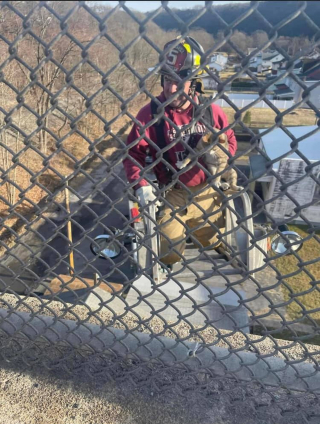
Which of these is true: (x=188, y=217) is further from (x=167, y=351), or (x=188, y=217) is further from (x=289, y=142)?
(x=289, y=142)

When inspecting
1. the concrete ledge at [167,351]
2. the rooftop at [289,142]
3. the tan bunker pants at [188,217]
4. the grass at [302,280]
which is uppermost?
the concrete ledge at [167,351]

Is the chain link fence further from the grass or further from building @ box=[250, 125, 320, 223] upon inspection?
building @ box=[250, 125, 320, 223]

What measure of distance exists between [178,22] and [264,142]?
12.8 meters

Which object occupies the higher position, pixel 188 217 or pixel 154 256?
pixel 154 256

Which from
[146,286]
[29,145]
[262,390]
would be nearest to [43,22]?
[146,286]

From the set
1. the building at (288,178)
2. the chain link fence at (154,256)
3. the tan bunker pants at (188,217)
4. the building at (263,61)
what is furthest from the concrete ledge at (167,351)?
the building at (288,178)

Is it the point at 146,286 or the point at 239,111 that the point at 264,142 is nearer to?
the point at 146,286

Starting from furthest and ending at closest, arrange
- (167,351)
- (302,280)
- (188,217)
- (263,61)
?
(302,280), (263,61), (188,217), (167,351)

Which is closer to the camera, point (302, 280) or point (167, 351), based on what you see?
point (167, 351)

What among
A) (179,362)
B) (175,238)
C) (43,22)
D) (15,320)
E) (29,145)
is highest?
(43,22)

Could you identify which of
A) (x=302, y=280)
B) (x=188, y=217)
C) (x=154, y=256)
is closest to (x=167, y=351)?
(x=154, y=256)

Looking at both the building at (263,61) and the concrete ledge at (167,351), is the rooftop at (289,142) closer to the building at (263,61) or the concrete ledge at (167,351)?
the building at (263,61)

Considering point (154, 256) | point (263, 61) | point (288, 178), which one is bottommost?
point (288, 178)

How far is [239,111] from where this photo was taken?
1305 millimetres
